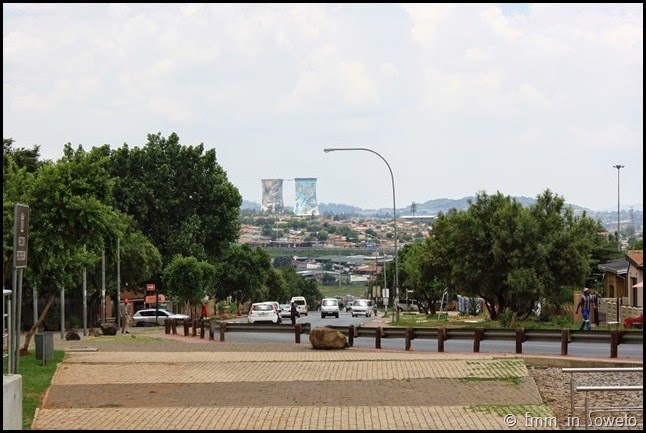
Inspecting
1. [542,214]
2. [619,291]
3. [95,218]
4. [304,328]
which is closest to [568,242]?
[542,214]

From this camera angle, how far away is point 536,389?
797 inches

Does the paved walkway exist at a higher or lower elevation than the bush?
higher

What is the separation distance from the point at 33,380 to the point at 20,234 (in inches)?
285

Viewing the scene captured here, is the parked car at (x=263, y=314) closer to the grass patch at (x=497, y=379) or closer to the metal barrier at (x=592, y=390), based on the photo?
the grass patch at (x=497, y=379)

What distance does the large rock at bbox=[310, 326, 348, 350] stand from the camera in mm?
33000

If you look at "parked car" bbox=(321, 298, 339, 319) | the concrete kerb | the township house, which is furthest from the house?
the concrete kerb

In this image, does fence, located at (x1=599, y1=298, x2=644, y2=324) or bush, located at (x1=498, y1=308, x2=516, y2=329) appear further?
fence, located at (x1=599, y1=298, x2=644, y2=324)

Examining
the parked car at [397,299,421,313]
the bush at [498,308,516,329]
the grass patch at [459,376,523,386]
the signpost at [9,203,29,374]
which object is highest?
the signpost at [9,203,29,374]

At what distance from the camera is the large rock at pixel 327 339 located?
108 ft

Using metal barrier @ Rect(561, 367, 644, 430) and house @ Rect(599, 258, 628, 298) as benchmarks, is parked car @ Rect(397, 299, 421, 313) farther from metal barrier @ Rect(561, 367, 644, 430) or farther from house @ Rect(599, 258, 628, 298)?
metal barrier @ Rect(561, 367, 644, 430)

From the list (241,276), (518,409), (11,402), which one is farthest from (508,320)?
(241,276)

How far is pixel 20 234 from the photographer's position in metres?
15.6

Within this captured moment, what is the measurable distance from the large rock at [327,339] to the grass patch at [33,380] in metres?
7.26

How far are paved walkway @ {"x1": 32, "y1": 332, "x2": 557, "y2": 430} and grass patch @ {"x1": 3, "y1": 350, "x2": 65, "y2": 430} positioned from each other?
185mm
